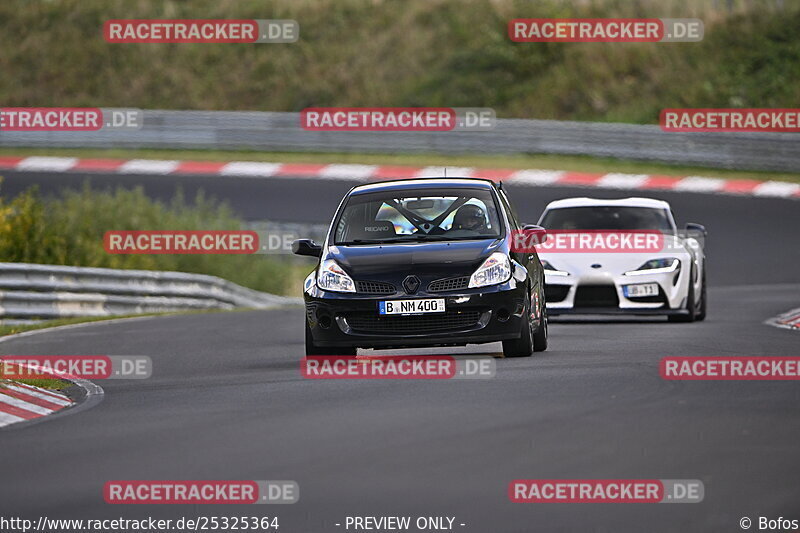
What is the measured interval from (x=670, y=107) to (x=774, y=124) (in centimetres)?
428

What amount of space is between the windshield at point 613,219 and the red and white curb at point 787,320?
1476 mm

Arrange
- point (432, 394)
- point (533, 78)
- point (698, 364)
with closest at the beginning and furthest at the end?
point (432, 394) → point (698, 364) → point (533, 78)

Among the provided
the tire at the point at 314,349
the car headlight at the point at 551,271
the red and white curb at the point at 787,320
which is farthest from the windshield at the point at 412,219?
the red and white curb at the point at 787,320

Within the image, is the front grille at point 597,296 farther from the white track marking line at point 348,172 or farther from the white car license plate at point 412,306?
the white track marking line at point 348,172

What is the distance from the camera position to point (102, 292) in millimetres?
21453

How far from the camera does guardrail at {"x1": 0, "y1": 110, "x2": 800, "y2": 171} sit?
31594mm

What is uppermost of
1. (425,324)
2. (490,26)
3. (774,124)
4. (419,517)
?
(490,26)

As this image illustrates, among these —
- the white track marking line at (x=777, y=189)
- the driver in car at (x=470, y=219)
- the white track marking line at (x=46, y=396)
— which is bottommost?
the white track marking line at (x=46, y=396)

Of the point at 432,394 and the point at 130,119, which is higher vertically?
the point at 130,119

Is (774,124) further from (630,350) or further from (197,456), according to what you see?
(197,456)

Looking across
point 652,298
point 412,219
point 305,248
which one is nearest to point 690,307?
point 652,298

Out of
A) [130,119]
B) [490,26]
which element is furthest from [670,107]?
[130,119]

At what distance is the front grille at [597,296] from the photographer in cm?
1686

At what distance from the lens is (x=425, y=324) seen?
12.2 m
